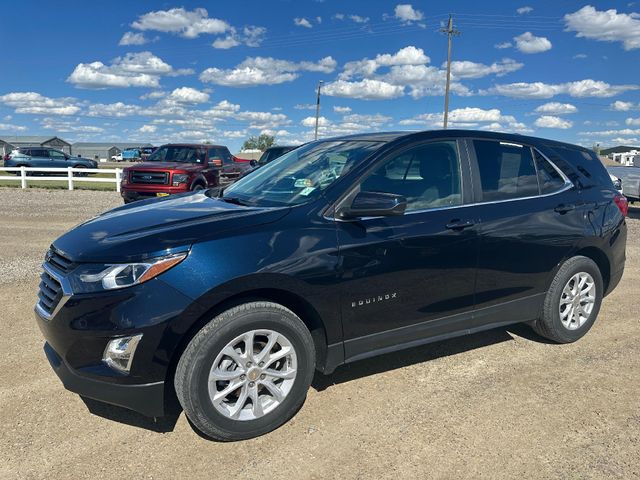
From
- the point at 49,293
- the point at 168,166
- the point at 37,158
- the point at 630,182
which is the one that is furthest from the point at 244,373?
the point at 37,158

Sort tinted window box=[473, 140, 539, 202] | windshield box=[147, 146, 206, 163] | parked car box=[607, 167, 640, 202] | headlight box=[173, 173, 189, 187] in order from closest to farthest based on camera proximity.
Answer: tinted window box=[473, 140, 539, 202], headlight box=[173, 173, 189, 187], parked car box=[607, 167, 640, 202], windshield box=[147, 146, 206, 163]

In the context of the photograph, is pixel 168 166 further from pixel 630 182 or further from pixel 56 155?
pixel 56 155

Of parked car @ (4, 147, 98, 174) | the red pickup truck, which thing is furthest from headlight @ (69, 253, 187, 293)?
parked car @ (4, 147, 98, 174)

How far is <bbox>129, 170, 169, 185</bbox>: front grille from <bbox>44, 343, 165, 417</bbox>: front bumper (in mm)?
10954

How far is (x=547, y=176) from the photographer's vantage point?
14.5 feet

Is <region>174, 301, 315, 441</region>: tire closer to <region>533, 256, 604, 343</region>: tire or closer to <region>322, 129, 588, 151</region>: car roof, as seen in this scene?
<region>322, 129, 588, 151</region>: car roof

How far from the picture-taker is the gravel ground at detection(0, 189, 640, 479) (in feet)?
9.30

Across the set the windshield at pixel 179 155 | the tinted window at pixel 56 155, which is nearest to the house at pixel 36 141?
the tinted window at pixel 56 155

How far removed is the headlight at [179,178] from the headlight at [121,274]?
1088 cm

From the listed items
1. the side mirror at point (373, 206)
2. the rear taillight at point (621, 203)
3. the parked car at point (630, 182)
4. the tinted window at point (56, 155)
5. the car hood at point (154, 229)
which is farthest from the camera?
the tinted window at point (56, 155)

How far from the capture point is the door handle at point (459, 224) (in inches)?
146

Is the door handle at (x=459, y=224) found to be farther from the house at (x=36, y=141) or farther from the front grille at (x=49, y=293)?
the house at (x=36, y=141)

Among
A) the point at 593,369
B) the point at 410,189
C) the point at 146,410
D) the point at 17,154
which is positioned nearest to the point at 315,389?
the point at 146,410

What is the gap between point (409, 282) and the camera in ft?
11.5
